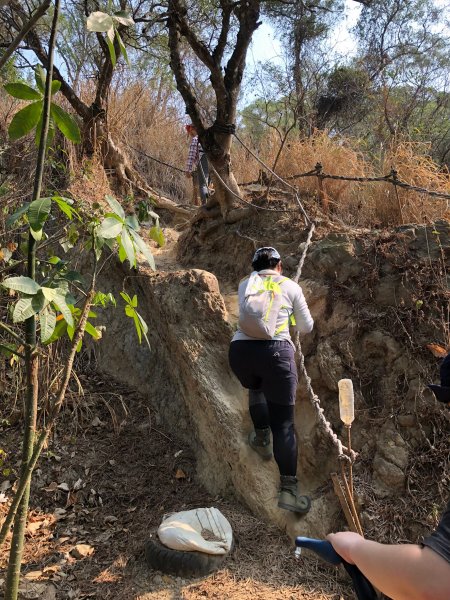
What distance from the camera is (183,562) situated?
108 inches

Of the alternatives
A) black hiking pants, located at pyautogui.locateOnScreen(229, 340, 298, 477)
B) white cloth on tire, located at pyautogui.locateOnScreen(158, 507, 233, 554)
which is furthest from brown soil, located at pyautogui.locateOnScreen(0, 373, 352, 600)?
black hiking pants, located at pyautogui.locateOnScreen(229, 340, 298, 477)

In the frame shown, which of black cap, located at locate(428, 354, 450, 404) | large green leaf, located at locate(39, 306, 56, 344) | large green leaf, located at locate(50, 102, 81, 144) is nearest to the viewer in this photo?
black cap, located at locate(428, 354, 450, 404)

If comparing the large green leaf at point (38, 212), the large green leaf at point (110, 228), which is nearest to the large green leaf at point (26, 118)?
the large green leaf at point (38, 212)

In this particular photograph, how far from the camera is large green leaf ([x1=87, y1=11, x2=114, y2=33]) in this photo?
1.40m

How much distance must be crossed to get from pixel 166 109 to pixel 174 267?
519 centimetres

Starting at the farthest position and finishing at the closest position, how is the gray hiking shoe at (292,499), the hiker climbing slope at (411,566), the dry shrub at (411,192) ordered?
1. the dry shrub at (411,192)
2. the gray hiking shoe at (292,499)
3. the hiker climbing slope at (411,566)

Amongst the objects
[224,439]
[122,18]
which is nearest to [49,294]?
[122,18]

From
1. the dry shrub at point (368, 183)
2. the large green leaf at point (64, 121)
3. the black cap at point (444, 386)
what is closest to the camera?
the black cap at point (444, 386)

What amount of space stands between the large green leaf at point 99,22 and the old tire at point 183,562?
2732mm

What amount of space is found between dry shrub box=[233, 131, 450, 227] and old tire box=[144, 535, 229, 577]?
3227 mm

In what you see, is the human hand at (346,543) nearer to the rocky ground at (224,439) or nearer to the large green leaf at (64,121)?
the large green leaf at (64,121)

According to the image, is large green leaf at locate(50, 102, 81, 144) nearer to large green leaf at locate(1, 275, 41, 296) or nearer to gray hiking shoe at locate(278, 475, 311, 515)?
large green leaf at locate(1, 275, 41, 296)

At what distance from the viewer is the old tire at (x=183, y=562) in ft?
9.04

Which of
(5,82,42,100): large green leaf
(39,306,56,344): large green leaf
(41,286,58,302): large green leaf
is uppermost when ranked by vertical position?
(5,82,42,100): large green leaf
